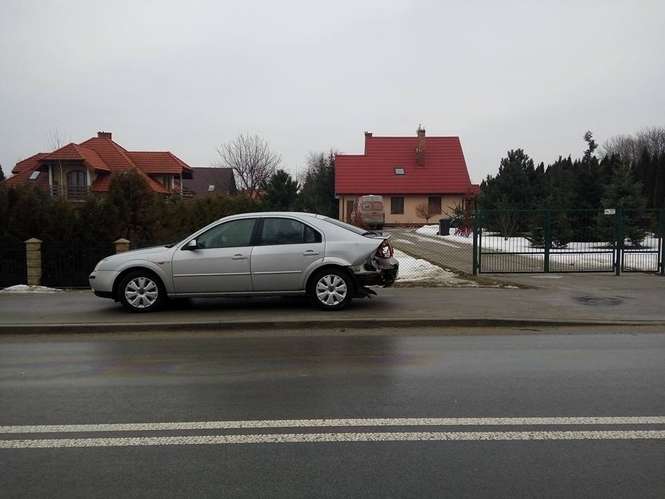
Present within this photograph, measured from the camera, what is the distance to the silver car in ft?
30.6

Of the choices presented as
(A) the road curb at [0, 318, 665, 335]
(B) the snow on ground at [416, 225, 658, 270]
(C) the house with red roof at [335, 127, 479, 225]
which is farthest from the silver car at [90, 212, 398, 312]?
(C) the house with red roof at [335, 127, 479, 225]

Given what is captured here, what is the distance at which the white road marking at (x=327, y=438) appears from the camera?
4.28 metres

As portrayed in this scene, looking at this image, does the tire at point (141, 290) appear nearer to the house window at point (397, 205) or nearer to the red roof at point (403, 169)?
the red roof at point (403, 169)

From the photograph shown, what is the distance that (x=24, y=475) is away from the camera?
3795 millimetres

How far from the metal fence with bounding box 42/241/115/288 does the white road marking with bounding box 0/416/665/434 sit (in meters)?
9.96

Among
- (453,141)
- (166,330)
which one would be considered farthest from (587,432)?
(453,141)

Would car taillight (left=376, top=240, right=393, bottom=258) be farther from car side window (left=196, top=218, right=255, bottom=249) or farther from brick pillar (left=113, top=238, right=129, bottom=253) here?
brick pillar (left=113, top=238, right=129, bottom=253)

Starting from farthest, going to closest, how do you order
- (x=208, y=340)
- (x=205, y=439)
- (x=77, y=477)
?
(x=208, y=340), (x=205, y=439), (x=77, y=477)

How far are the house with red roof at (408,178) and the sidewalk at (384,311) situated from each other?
117ft

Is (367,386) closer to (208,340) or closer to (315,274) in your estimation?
(208,340)

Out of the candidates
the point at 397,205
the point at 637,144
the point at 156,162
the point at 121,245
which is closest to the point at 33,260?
the point at 121,245

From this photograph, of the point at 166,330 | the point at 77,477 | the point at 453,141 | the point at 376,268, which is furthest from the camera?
the point at 453,141

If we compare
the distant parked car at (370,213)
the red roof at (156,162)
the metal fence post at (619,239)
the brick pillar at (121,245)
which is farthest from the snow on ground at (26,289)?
the red roof at (156,162)

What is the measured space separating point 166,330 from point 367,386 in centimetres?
401
